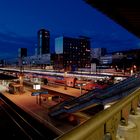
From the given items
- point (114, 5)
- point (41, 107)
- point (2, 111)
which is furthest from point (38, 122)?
point (114, 5)

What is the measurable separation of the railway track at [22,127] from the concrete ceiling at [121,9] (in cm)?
1460

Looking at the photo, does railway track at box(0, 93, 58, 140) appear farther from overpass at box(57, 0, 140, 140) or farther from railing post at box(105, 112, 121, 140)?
railing post at box(105, 112, 121, 140)

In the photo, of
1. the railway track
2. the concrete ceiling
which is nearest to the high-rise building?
the railway track

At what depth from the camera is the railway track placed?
22689 millimetres

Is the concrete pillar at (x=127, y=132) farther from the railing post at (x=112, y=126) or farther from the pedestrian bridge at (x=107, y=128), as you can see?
the railing post at (x=112, y=126)

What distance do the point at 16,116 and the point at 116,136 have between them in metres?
28.9

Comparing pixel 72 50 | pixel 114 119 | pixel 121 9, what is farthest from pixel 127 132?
pixel 72 50

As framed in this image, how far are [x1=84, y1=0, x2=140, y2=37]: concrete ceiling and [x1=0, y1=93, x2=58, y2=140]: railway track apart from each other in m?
14.6

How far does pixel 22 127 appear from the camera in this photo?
86.3ft

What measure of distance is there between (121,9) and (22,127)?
21839 millimetres

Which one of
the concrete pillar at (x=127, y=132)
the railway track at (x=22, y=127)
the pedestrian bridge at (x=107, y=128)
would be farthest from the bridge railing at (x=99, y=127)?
the railway track at (x=22, y=127)

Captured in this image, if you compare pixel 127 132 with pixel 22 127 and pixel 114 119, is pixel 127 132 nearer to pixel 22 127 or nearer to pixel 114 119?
pixel 114 119

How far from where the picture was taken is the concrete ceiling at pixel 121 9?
6051mm

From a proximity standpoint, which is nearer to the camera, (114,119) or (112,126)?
(112,126)
